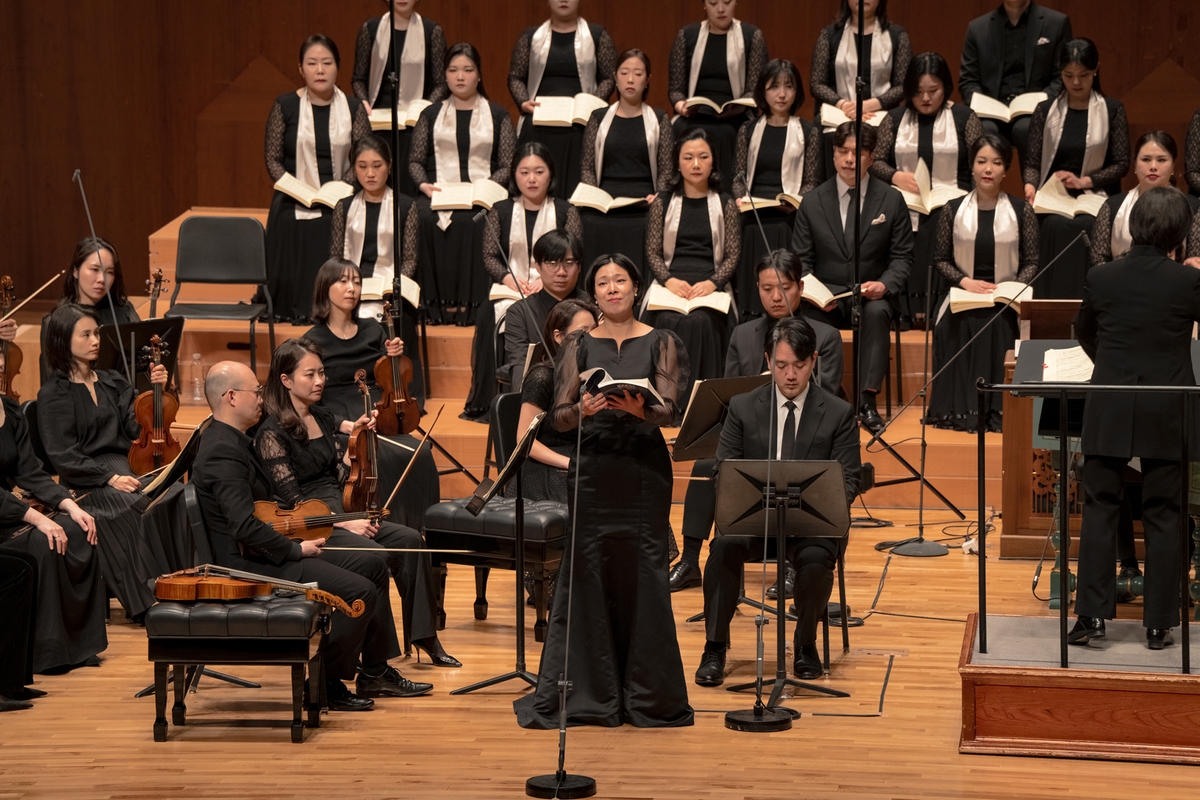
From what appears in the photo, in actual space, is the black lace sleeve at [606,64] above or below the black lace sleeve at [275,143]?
above

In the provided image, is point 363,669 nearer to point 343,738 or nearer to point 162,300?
point 343,738

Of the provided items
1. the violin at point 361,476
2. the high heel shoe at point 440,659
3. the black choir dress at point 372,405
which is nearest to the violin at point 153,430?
the black choir dress at point 372,405

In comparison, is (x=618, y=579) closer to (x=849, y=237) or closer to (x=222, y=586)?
(x=222, y=586)

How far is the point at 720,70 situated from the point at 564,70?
0.79m

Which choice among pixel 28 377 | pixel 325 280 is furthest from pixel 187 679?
pixel 28 377

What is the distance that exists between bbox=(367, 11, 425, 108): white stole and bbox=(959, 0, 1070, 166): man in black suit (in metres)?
2.75

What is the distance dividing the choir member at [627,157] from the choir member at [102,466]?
2.76 m

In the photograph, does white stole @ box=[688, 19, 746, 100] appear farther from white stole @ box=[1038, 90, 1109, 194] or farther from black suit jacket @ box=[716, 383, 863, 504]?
black suit jacket @ box=[716, 383, 863, 504]

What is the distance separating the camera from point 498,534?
15.5 feet

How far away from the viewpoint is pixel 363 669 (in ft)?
14.7

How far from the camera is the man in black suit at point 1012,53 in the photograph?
7738 mm

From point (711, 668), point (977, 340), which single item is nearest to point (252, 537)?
point (711, 668)

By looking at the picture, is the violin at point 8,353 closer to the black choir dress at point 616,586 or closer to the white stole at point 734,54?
the black choir dress at point 616,586

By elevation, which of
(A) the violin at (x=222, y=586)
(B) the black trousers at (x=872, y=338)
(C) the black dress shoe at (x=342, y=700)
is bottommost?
(C) the black dress shoe at (x=342, y=700)
